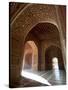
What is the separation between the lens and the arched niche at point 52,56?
7.80 ft

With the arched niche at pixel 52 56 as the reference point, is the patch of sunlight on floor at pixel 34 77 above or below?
below

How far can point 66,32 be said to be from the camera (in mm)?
2459

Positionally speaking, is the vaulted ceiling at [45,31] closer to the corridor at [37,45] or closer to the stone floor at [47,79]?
the corridor at [37,45]

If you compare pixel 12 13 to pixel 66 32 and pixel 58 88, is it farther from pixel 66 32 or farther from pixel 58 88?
pixel 58 88

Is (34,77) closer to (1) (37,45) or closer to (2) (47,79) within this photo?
(2) (47,79)

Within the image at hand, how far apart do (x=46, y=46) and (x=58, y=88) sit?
0.54 m

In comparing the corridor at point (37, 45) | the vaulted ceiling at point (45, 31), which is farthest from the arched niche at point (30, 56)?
the vaulted ceiling at point (45, 31)

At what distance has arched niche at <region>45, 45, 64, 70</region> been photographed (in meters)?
2.38

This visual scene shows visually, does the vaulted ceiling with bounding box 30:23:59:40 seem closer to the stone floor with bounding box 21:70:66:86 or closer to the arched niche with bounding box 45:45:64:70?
the arched niche with bounding box 45:45:64:70

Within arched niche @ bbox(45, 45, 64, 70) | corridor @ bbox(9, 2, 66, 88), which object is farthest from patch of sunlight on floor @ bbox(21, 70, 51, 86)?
arched niche @ bbox(45, 45, 64, 70)

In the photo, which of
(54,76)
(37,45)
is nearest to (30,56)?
(37,45)

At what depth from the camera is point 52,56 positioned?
2.40 m

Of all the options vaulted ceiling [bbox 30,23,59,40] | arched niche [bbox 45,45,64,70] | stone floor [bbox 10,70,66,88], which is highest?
vaulted ceiling [bbox 30,23,59,40]

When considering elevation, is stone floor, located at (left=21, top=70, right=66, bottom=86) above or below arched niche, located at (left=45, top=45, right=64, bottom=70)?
below
